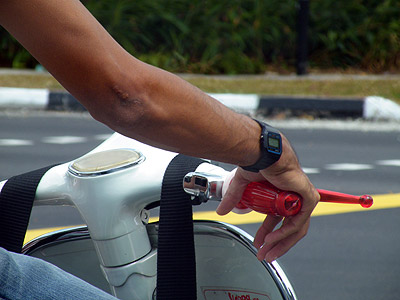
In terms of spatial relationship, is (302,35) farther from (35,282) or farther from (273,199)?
(35,282)

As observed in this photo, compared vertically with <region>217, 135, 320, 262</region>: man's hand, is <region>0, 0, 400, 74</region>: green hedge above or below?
above

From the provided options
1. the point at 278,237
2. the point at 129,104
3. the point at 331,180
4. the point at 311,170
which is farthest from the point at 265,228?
the point at 311,170

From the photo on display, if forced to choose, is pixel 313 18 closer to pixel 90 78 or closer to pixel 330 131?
pixel 330 131

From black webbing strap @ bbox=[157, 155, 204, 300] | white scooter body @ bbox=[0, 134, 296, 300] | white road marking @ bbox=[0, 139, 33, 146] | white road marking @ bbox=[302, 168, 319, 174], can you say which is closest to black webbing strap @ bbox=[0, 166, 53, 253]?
white scooter body @ bbox=[0, 134, 296, 300]

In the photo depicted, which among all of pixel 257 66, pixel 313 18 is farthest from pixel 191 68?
pixel 313 18

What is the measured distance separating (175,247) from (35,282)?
0.95ft

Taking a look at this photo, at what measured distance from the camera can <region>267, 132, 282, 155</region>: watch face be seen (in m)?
1.13

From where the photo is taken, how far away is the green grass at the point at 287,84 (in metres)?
8.04

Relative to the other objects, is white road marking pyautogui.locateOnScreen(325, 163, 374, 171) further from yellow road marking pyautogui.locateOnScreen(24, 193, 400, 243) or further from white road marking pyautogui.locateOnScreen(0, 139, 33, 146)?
white road marking pyautogui.locateOnScreen(0, 139, 33, 146)

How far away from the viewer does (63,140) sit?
632 centimetres

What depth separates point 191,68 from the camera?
9.73 m

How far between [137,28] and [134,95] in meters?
9.60

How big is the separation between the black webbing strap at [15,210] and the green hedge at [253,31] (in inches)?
344

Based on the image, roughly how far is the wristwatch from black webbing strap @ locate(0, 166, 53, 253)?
0.40m
